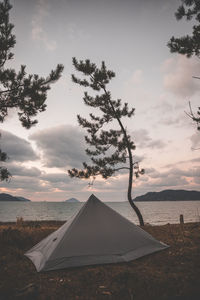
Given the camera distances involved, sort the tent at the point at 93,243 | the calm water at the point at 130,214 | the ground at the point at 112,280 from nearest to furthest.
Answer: the ground at the point at 112,280 < the tent at the point at 93,243 < the calm water at the point at 130,214

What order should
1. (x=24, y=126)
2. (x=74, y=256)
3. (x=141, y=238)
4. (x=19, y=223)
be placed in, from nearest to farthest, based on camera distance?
(x=74, y=256)
(x=141, y=238)
(x=24, y=126)
(x=19, y=223)

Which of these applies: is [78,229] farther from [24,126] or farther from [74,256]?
[24,126]

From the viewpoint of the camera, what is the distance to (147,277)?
3.96m

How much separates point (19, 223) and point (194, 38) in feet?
49.9

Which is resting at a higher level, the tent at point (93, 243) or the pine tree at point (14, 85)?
the pine tree at point (14, 85)

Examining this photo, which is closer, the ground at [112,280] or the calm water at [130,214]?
the ground at [112,280]

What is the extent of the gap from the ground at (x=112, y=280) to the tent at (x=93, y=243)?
0.59 feet

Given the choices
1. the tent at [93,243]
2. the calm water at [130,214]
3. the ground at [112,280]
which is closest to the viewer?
the ground at [112,280]

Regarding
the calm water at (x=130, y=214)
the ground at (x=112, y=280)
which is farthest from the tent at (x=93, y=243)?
the calm water at (x=130, y=214)

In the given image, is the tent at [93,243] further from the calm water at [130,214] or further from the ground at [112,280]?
the calm water at [130,214]

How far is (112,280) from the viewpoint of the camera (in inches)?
154

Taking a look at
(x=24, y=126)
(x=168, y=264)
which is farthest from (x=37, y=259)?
(x=24, y=126)

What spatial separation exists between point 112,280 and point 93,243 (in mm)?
1056

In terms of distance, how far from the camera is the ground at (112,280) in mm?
3326
